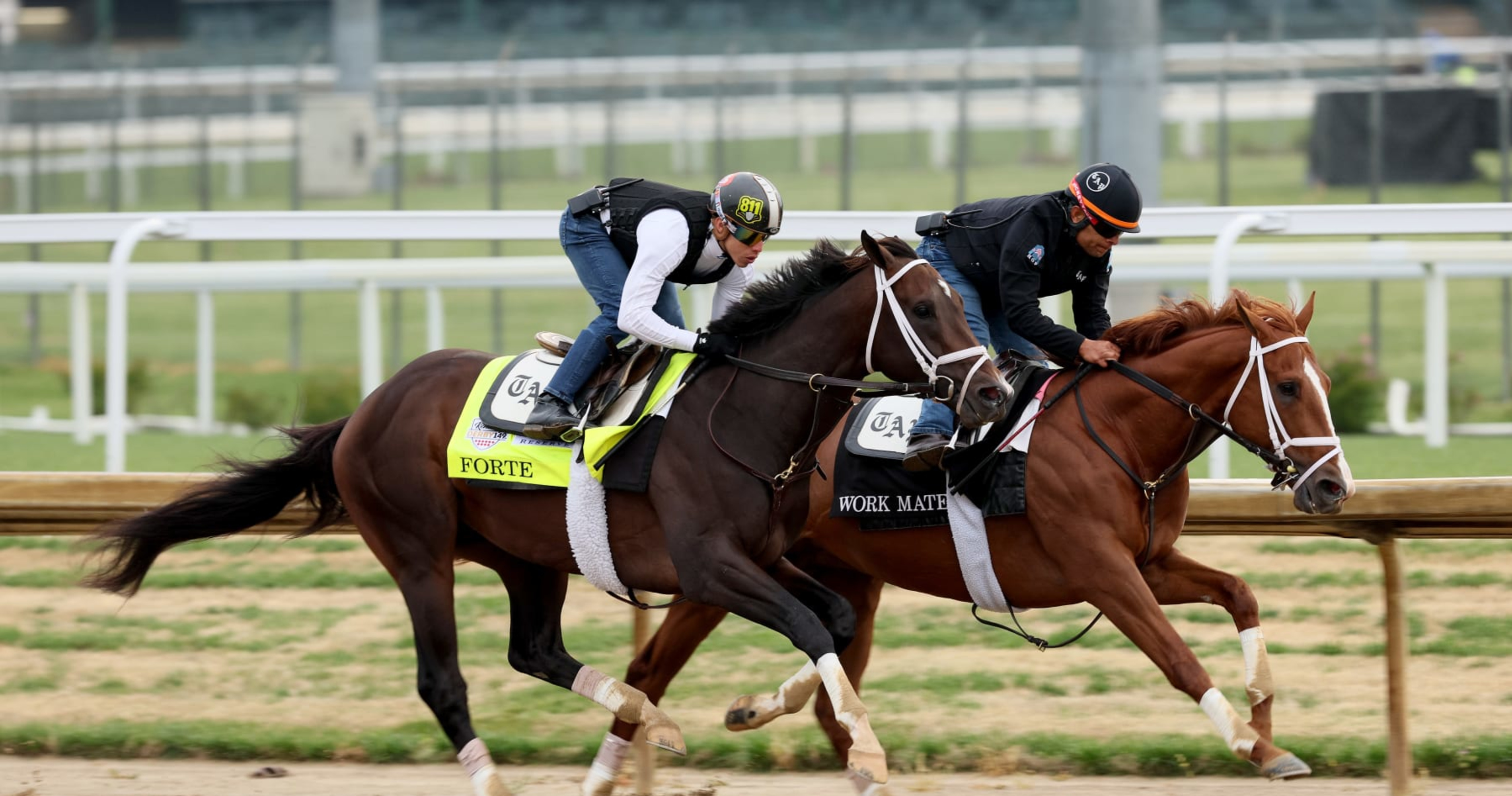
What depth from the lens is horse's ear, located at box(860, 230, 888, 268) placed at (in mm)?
4766

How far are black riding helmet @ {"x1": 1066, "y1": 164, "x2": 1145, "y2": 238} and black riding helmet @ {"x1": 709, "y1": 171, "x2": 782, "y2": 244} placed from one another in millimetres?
913

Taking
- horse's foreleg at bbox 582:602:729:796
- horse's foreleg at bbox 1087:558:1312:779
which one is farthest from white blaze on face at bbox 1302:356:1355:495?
horse's foreleg at bbox 582:602:729:796

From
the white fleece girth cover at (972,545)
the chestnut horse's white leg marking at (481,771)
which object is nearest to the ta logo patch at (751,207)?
the white fleece girth cover at (972,545)

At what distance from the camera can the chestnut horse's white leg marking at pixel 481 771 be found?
517 cm

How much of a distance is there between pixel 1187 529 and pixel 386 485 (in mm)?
2563

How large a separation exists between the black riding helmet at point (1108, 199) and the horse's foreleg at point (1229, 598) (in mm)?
1007

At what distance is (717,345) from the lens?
5.04m

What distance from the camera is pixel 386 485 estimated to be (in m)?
5.46

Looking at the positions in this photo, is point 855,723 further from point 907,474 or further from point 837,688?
point 907,474

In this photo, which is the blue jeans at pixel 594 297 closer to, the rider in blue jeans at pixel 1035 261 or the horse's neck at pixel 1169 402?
the rider in blue jeans at pixel 1035 261

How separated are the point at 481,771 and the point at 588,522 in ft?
2.63

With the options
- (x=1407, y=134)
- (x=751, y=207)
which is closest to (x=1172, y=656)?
(x=751, y=207)

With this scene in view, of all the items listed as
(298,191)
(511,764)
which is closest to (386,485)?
(511,764)

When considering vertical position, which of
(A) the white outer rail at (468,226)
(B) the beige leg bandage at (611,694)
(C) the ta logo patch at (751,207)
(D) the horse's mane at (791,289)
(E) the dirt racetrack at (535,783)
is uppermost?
(A) the white outer rail at (468,226)
